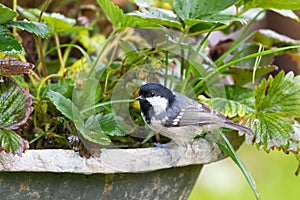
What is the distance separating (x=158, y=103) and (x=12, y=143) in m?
0.27

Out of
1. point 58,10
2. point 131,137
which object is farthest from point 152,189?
point 58,10

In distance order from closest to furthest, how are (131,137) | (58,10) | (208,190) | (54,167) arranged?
(54,167), (131,137), (58,10), (208,190)

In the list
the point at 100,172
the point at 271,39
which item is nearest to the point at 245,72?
the point at 271,39

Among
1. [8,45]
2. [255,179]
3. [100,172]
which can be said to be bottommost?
[255,179]

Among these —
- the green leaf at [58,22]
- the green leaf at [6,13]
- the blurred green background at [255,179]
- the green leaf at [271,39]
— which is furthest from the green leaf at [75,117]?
the blurred green background at [255,179]

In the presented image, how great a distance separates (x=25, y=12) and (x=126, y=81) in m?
0.23

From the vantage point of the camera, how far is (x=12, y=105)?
32.3 inches

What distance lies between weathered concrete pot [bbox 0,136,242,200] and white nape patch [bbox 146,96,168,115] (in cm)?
8

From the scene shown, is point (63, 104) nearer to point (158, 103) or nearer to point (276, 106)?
point (158, 103)

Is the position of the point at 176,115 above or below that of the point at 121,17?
below

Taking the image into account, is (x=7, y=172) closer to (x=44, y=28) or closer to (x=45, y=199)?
(x=45, y=199)

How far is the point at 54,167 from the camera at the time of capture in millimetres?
784

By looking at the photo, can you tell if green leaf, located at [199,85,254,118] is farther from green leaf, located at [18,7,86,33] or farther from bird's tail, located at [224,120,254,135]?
green leaf, located at [18,7,86,33]

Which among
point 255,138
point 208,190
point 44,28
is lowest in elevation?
point 208,190
